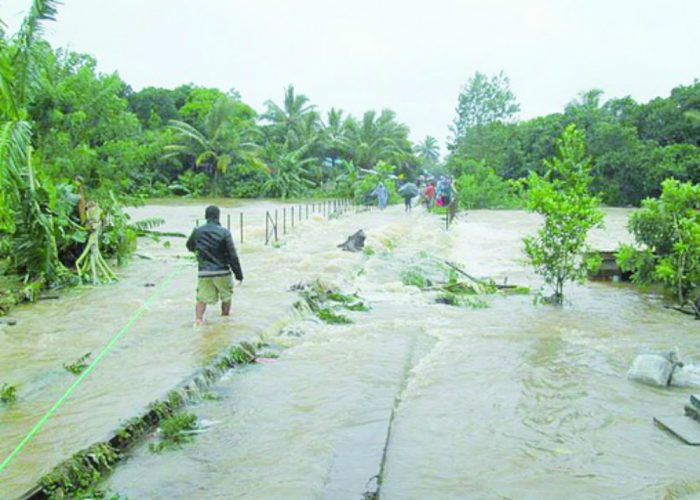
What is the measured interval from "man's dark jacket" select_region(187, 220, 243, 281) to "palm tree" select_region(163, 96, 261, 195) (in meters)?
35.0

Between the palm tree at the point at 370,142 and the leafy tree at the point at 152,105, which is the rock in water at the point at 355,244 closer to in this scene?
the palm tree at the point at 370,142

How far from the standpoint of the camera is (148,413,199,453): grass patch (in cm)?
566

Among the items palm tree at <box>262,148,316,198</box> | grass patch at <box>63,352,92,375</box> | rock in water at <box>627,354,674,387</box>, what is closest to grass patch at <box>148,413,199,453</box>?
grass patch at <box>63,352,92,375</box>

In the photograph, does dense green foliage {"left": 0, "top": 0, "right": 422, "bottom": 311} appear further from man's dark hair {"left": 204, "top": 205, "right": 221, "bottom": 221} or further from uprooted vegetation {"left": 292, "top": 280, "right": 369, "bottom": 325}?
uprooted vegetation {"left": 292, "top": 280, "right": 369, "bottom": 325}

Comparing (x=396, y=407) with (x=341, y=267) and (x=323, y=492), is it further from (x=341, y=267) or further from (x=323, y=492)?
(x=341, y=267)

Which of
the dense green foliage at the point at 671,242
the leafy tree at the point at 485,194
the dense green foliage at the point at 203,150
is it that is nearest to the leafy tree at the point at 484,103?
the dense green foliage at the point at 203,150

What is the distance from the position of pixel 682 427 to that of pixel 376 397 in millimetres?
2903

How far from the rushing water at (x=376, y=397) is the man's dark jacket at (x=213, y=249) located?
832 mm

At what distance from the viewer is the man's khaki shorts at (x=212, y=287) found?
9055 mm

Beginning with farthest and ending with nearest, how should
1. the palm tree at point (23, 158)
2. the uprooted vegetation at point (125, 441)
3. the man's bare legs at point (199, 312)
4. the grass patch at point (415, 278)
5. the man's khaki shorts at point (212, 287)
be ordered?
the grass patch at point (415, 278), the man's bare legs at point (199, 312), the man's khaki shorts at point (212, 287), the palm tree at point (23, 158), the uprooted vegetation at point (125, 441)

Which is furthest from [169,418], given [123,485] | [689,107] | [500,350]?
[689,107]

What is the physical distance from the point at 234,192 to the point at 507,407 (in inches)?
1586

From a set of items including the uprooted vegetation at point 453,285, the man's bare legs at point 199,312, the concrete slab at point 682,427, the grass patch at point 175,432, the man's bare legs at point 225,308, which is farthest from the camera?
the uprooted vegetation at point 453,285

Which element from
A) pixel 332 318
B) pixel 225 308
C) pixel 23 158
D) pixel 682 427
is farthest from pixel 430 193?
pixel 682 427
